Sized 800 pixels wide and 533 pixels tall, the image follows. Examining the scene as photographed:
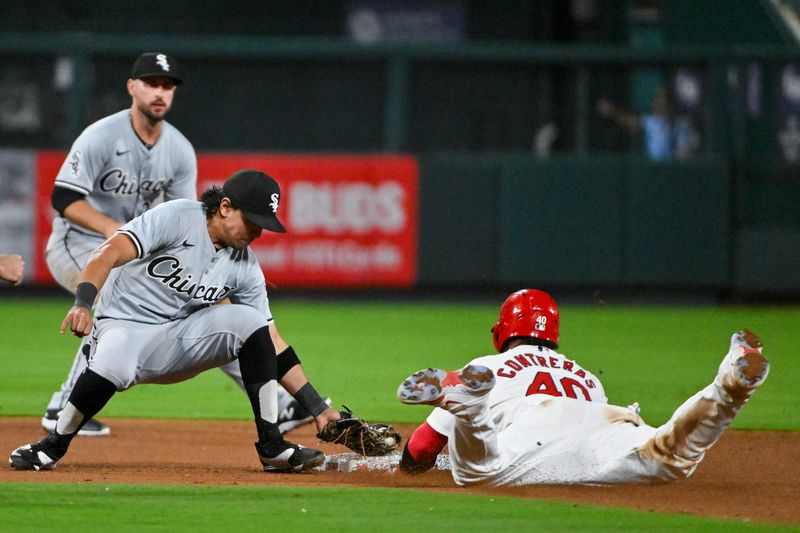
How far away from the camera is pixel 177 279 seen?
575cm

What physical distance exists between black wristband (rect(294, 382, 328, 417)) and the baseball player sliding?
0.46m

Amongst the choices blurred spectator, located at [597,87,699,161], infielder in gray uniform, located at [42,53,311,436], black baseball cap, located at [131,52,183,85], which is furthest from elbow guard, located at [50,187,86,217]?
blurred spectator, located at [597,87,699,161]

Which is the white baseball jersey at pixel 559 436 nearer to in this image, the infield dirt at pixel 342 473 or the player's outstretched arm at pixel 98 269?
the infield dirt at pixel 342 473

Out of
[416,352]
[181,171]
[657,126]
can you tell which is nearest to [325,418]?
[181,171]

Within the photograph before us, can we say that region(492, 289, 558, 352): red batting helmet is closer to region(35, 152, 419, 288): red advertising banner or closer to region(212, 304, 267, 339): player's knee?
region(212, 304, 267, 339): player's knee

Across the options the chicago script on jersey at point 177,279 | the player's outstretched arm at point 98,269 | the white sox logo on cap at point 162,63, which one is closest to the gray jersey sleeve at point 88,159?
the white sox logo on cap at point 162,63

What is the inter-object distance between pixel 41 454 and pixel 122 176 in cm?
207

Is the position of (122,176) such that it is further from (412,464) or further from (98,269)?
(412,464)

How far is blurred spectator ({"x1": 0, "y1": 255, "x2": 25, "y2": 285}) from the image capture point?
5590 millimetres

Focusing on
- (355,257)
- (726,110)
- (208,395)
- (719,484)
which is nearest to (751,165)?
(726,110)

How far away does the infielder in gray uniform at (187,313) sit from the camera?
218 inches

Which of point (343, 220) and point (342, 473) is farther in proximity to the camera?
point (343, 220)

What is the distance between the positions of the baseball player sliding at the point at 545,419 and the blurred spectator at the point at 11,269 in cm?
172

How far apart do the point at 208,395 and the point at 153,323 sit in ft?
10.8
